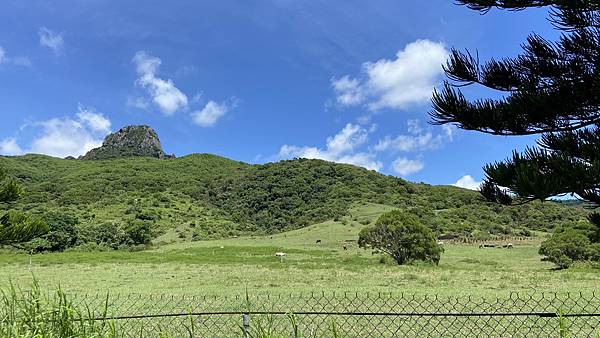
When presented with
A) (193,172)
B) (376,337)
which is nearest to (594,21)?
(376,337)

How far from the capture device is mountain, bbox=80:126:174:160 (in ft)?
578

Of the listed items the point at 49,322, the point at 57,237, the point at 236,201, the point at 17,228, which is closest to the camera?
the point at 49,322

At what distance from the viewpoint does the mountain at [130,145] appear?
176 meters

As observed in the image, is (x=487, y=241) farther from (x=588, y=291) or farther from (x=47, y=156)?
(x=47, y=156)

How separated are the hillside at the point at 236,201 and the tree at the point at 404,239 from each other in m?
21.3

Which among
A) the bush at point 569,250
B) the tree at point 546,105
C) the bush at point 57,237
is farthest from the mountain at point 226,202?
the tree at point 546,105

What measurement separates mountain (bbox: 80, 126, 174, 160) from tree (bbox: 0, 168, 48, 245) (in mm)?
164244

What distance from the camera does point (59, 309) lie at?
3.30 meters

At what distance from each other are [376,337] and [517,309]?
5.01 meters

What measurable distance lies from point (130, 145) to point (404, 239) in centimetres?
16831

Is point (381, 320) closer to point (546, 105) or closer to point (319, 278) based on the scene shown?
point (546, 105)

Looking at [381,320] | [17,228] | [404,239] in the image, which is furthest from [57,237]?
[381,320]

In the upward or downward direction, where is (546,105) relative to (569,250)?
upward

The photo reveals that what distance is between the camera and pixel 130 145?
602ft
